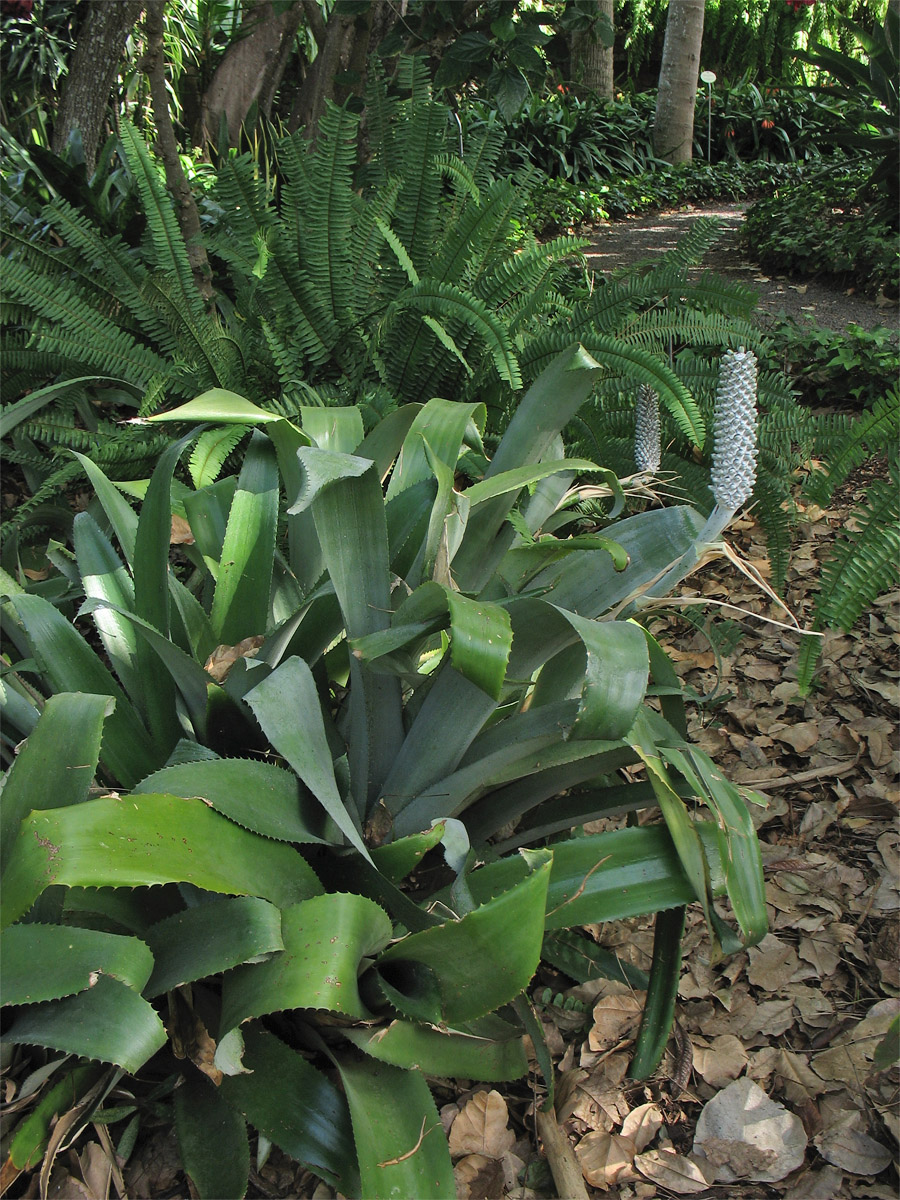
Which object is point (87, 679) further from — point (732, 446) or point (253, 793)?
point (732, 446)

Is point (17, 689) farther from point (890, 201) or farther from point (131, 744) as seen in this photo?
point (890, 201)

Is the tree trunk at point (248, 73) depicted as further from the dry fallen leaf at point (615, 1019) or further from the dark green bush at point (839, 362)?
the dry fallen leaf at point (615, 1019)

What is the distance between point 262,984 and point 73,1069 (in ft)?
1.19

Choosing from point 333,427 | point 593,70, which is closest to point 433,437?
point 333,427

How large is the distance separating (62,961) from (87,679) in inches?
20.4

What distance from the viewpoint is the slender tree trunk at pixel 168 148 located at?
8.18 feet

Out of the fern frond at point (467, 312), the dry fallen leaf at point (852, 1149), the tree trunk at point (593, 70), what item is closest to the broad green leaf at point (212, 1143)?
the dry fallen leaf at point (852, 1149)

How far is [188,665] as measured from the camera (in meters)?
1.29

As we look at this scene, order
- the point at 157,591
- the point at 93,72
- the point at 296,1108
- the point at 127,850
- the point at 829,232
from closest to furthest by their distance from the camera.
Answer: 1. the point at 127,850
2. the point at 296,1108
3. the point at 157,591
4. the point at 93,72
5. the point at 829,232

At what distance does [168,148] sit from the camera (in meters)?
2.61

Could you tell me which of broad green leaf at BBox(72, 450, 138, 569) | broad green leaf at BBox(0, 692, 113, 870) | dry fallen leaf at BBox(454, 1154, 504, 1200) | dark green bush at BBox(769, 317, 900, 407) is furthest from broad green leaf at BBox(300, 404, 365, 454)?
dark green bush at BBox(769, 317, 900, 407)

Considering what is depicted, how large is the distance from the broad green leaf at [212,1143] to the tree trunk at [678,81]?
8.57m

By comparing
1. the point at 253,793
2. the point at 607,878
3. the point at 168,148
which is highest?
the point at 168,148

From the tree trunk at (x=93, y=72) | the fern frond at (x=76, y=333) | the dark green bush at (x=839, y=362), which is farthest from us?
the tree trunk at (x=93, y=72)
